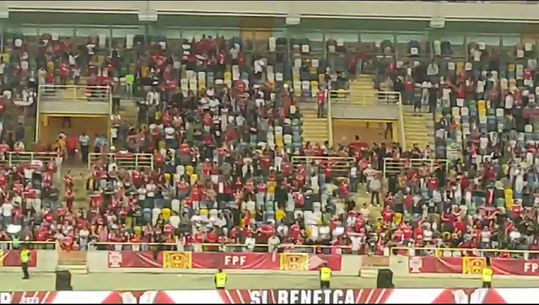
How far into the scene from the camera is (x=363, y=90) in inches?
1238

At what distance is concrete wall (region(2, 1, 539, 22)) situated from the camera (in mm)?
30188

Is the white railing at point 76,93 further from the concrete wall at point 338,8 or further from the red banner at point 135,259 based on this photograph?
the red banner at point 135,259

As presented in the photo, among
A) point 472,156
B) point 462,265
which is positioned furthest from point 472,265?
point 472,156

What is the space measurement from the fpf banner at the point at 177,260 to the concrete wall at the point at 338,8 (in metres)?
8.32

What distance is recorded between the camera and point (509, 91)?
102 feet

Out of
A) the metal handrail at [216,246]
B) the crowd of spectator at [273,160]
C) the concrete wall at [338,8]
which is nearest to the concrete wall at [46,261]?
the crowd of spectator at [273,160]

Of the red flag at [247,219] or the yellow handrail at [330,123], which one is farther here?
the yellow handrail at [330,123]

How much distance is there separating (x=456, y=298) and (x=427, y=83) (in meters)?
13.8

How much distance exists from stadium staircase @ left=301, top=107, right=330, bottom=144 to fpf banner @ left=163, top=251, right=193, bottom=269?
6.37m

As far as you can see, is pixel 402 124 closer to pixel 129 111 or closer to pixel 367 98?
pixel 367 98

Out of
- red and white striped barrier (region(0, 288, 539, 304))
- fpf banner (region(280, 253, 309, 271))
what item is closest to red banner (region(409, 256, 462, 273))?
fpf banner (region(280, 253, 309, 271))

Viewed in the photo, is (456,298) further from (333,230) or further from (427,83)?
(427,83)

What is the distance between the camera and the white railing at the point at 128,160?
92.6ft

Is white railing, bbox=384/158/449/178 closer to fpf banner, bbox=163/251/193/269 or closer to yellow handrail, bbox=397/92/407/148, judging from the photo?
yellow handrail, bbox=397/92/407/148
